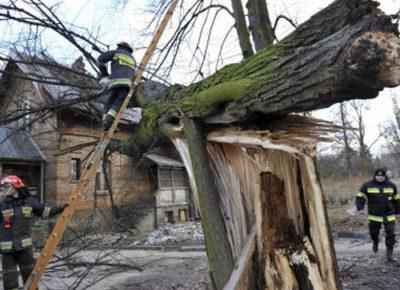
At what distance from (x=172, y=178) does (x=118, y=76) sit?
53.8 feet

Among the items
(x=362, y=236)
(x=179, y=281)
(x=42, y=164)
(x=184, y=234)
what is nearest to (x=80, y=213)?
(x=42, y=164)

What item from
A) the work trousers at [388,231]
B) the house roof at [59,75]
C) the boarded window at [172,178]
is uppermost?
the house roof at [59,75]

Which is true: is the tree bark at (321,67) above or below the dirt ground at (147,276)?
above

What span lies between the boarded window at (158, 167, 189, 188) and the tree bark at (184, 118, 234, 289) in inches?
666

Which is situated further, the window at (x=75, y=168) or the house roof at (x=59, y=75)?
the window at (x=75, y=168)

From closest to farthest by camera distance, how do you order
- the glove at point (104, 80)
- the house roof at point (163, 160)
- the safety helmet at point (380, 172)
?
1. the glove at point (104, 80)
2. the safety helmet at point (380, 172)
3. the house roof at point (163, 160)

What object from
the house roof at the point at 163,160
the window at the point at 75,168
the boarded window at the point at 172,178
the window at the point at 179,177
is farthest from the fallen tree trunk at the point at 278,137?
the window at the point at 179,177

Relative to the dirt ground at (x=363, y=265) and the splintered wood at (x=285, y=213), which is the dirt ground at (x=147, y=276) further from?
the splintered wood at (x=285, y=213)

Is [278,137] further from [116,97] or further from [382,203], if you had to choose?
[382,203]

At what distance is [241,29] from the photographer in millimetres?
5836

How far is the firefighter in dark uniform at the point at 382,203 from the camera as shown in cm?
672

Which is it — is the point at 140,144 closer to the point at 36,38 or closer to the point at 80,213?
the point at 36,38

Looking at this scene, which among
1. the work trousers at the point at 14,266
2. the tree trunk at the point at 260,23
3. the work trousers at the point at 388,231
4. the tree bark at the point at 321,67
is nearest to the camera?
the tree bark at the point at 321,67

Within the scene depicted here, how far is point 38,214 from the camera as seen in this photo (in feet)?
16.0
